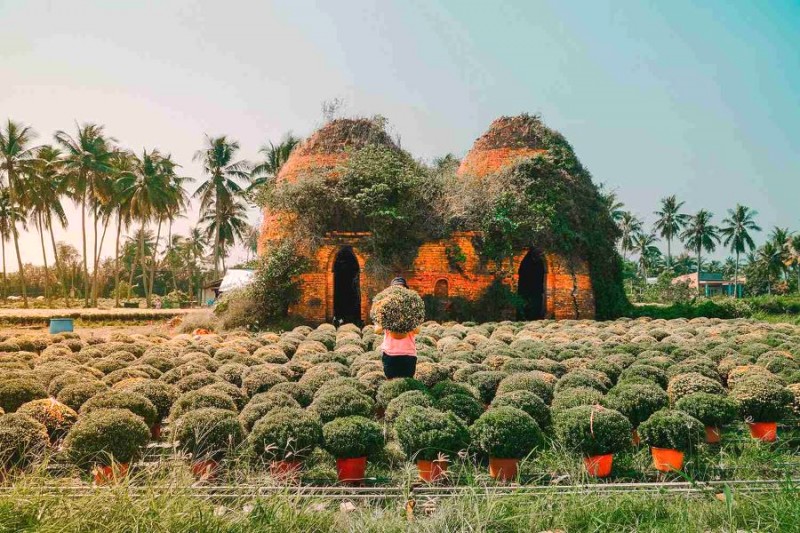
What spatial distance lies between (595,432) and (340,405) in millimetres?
2960

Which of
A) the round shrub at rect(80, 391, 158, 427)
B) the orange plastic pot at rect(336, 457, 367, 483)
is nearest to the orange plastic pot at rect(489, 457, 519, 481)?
the orange plastic pot at rect(336, 457, 367, 483)

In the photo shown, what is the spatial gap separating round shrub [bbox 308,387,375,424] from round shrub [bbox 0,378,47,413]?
3.95 meters

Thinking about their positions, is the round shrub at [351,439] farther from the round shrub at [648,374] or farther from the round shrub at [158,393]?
the round shrub at [648,374]

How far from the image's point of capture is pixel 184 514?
12.8ft

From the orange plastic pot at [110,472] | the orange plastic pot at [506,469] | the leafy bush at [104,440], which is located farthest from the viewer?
the orange plastic pot at [506,469]

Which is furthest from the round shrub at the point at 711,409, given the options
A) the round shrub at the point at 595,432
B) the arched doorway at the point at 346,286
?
the arched doorway at the point at 346,286

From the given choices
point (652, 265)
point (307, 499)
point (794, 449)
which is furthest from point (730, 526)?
point (652, 265)

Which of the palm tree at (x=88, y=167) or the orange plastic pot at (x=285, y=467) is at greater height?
the palm tree at (x=88, y=167)

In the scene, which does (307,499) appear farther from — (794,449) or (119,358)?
(119,358)

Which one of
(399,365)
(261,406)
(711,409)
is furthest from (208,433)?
(711,409)

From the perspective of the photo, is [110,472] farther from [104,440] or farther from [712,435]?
[712,435]

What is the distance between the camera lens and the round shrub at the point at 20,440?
5820mm

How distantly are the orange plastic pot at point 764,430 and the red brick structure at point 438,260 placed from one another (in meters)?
13.5

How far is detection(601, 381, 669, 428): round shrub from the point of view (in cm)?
711
